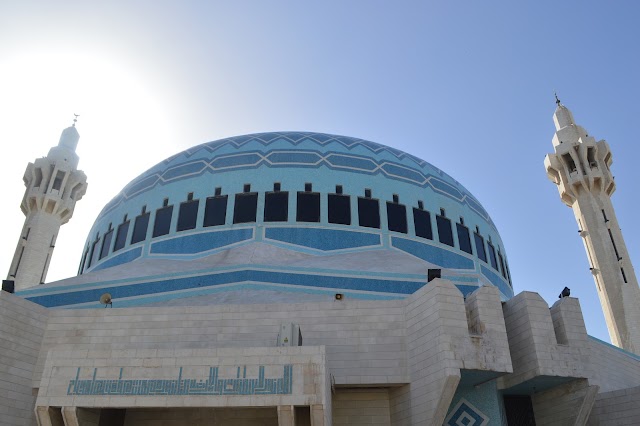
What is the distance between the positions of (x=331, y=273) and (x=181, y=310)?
4.03 metres

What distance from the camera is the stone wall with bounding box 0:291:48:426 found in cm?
1172

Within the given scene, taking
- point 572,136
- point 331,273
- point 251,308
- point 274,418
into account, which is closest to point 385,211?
point 331,273

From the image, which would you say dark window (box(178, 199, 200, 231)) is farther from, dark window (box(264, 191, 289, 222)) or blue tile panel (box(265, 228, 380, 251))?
blue tile panel (box(265, 228, 380, 251))

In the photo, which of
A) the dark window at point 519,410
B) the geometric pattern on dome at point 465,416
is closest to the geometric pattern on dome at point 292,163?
the dark window at point 519,410

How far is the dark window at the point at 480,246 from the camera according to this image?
2144cm

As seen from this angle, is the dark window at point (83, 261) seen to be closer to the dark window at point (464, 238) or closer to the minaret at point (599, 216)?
the dark window at point (464, 238)

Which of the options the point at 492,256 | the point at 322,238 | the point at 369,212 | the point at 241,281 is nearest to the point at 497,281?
the point at 492,256

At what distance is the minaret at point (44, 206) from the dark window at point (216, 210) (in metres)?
11.1

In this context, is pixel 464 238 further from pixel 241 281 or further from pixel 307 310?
pixel 307 310

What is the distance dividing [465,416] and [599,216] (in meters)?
16.6

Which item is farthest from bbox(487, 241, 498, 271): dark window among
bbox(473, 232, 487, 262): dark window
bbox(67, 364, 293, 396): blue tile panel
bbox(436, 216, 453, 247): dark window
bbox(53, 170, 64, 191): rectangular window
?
bbox(53, 170, 64, 191): rectangular window

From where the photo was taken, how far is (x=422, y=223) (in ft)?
66.5

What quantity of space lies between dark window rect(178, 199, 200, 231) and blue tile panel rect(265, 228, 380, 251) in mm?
2696

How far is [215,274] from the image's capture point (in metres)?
15.2
